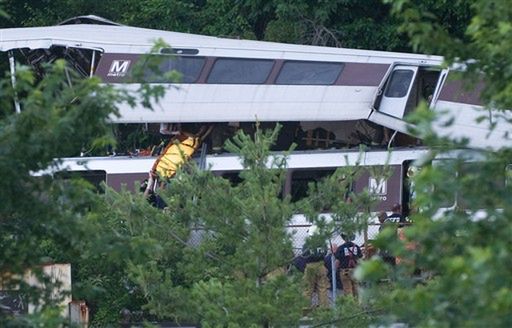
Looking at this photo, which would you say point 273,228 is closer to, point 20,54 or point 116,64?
point 116,64

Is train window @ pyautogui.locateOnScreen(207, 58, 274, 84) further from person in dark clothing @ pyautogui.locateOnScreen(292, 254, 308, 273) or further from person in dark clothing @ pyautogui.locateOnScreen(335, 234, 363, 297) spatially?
person in dark clothing @ pyautogui.locateOnScreen(292, 254, 308, 273)

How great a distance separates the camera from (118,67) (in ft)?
74.8

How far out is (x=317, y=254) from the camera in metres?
16.9

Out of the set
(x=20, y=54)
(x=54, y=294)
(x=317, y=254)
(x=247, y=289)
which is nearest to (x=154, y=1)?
(x=20, y=54)

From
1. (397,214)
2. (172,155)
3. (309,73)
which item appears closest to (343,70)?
(309,73)

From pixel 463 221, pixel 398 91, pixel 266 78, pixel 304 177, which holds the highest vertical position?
pixel 266 78

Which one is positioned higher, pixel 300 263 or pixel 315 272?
pixel 300 263

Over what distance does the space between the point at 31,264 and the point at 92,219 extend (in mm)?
508

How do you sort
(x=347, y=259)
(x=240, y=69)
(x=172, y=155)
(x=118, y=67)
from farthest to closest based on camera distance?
1. (x=240, y=69)
2. (x=118, y=67)
3. (x=172, y=155)
4. (x=347, y=259)

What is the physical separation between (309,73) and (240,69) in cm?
125

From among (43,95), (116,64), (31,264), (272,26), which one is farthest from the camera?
(272,26)

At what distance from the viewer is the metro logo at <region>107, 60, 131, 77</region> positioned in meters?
22.6

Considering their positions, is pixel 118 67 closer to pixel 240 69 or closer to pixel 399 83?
pixel 240 69

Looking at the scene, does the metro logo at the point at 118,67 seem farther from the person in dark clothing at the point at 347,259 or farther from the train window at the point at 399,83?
the person in dark clothing at the point at 347,259
